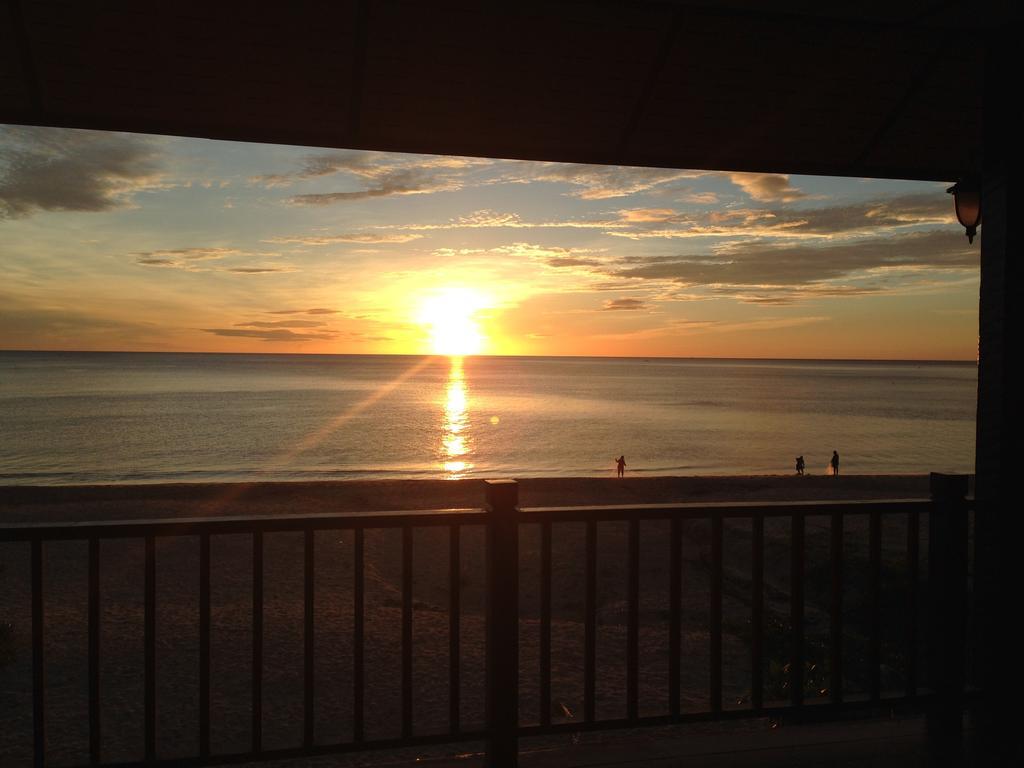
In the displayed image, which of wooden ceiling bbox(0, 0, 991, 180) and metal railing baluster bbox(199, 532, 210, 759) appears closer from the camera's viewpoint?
metal railing baluster bbox(199, 532, 210, 759)

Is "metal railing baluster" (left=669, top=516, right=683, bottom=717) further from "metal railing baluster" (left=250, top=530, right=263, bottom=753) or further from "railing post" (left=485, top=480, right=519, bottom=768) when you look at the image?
"metal railing baluster" (left=250, top=530, right=263, bottom=753)

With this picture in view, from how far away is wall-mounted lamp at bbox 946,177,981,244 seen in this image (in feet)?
12.5

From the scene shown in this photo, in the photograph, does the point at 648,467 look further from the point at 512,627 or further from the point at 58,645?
the point at 512,627

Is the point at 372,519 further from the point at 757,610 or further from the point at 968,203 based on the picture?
the point at 968,203

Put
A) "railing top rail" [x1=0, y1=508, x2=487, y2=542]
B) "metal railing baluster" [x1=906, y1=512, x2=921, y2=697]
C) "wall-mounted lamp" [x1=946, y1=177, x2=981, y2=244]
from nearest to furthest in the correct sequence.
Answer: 1. "railing top rail" [x1=0, y1=508, x2=487, y2=542]
2. "metal railing baluster" [x1=906, y1=512, x2=921, y2=697]
3. "wall-mounted lamp" [x1=946, y1=177, x2=981, y2=244]

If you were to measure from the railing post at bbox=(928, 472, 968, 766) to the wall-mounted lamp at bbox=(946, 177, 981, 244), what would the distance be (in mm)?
1473

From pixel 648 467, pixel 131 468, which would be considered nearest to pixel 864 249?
pixel 648 467

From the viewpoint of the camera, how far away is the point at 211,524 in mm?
2564

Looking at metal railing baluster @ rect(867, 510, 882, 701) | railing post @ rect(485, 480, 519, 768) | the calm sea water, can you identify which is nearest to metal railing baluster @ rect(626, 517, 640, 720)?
railing post @ rect(485, 480, 519, 768)

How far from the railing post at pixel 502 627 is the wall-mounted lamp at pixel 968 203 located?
3002 millimetres

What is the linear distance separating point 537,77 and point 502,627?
8.88 feet

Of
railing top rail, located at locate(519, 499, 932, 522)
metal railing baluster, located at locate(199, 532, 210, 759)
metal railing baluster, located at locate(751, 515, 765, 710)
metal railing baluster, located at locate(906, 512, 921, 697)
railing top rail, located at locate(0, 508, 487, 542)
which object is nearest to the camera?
railing top rail, located at locate(0, 508, 487, 542)

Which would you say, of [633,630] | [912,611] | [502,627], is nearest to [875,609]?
[912,611]

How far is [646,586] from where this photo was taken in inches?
453
